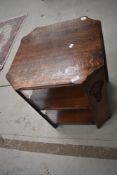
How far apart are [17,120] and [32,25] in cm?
142

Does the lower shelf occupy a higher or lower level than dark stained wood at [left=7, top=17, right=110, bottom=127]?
lower

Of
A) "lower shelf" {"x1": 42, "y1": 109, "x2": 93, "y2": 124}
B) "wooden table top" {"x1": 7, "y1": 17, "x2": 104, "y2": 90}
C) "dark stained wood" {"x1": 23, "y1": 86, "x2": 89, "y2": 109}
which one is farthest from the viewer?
"lower shelf" {"x1": 42, "y1": 109, "x2": 93, "y2": 124}

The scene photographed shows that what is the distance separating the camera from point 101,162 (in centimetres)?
130

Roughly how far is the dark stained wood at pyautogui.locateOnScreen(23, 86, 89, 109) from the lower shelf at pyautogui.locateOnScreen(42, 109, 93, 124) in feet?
0.55

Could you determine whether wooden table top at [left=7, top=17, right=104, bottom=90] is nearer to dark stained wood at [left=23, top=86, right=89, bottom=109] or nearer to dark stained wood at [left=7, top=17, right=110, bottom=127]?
dark stained wood at [left=7, top=17, right=110, bottom=127]

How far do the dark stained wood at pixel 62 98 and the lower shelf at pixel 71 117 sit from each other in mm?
168

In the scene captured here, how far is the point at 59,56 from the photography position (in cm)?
124

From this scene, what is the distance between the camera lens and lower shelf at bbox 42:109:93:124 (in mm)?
1420

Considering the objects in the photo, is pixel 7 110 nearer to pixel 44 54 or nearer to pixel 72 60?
pixel 44 54

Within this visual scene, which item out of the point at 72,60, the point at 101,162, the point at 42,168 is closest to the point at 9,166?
the point at 42,168

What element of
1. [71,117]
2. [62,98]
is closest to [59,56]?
[62,98]

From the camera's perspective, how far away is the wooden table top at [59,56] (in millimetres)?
1098

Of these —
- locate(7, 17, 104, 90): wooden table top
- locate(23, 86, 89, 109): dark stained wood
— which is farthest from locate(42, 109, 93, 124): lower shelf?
locate(7, 17, 104, 90): wooden table top

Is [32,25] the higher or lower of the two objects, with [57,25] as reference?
lower
